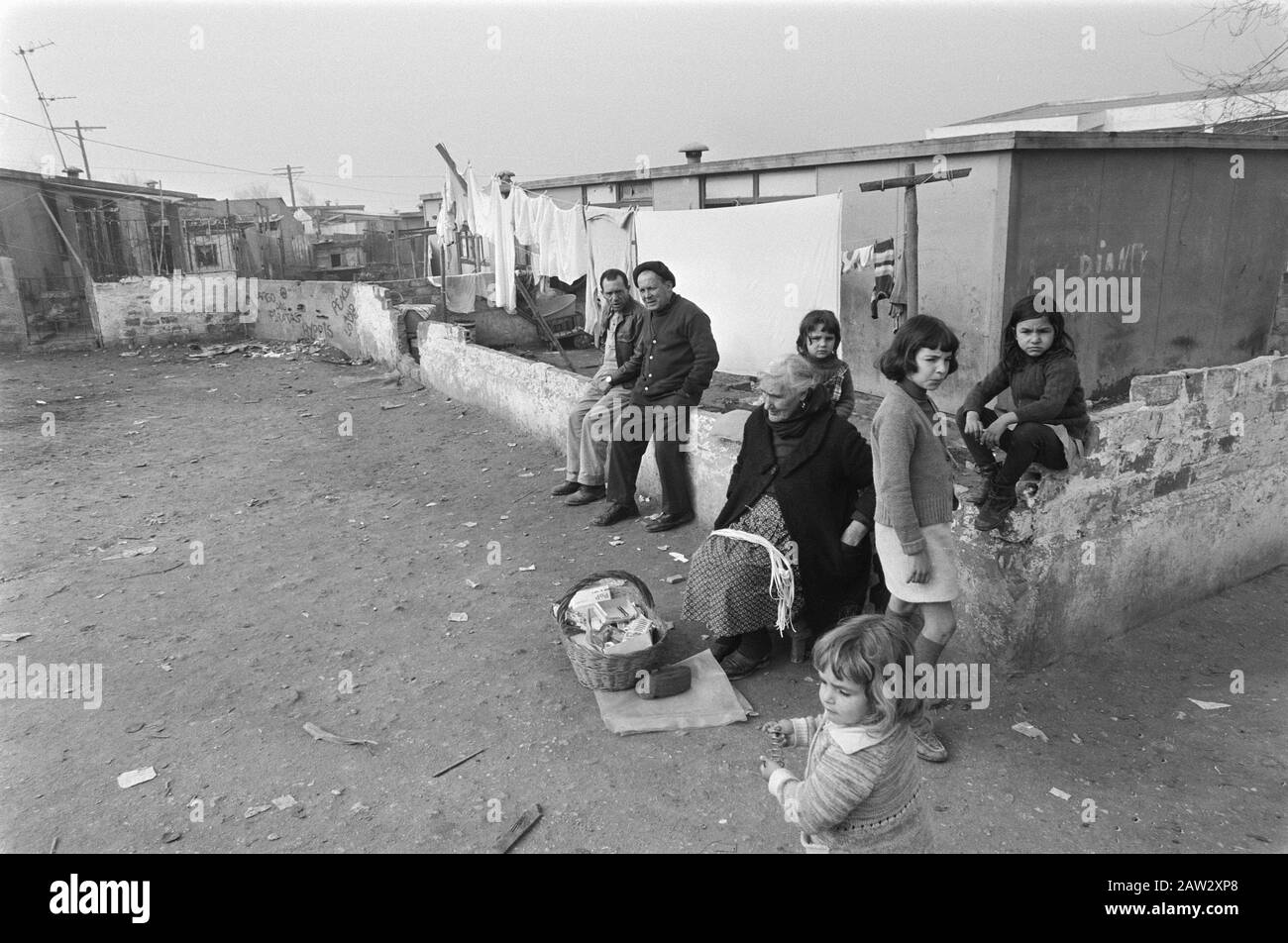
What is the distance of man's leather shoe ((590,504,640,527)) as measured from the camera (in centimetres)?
553

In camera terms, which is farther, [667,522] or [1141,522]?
[667,522]

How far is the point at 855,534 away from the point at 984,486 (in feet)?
1.86

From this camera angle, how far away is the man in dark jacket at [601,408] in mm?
5734

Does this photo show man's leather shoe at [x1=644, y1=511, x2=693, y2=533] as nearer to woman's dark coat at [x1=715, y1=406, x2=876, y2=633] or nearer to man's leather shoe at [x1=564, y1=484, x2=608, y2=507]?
A: man's leather shoe at [x1=564, y1=484, x2=608, y2=507]

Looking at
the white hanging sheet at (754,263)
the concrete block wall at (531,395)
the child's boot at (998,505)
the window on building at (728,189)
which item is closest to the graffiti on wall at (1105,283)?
the white hanging sheet at (754,263)

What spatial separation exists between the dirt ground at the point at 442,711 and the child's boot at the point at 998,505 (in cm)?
71

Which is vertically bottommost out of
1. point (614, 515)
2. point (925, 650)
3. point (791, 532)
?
point (614, 515)

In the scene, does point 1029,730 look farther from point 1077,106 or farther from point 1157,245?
point 1077,106

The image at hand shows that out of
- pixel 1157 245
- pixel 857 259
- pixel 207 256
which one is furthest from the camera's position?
pixel 207 256

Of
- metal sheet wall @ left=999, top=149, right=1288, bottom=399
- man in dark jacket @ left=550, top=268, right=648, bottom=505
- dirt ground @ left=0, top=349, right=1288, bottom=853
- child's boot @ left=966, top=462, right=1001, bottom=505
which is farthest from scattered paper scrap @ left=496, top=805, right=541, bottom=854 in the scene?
metal sheet wall @ left=999, top=149, right=1288, bottom=399

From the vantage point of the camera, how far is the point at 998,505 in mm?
3340

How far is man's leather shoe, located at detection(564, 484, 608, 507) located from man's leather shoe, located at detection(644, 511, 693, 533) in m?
0.69

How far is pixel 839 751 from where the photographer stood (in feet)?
5.89

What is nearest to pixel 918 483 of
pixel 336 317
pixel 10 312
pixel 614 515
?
pixel 614 515
